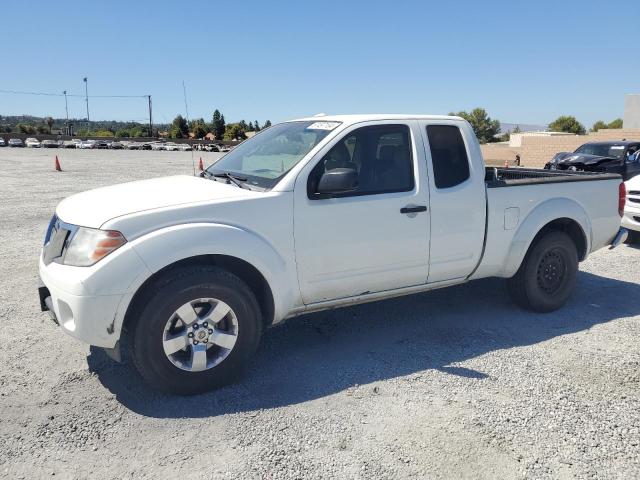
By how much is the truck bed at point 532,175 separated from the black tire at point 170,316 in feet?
8.14

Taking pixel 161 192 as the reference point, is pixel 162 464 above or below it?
below

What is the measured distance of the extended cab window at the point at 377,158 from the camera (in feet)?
13.7

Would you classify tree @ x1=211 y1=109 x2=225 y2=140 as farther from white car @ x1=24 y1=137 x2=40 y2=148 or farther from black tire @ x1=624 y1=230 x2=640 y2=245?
black tire @ x1=624 y1=230 x2=640 y2=245

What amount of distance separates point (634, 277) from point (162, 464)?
20.5 feet

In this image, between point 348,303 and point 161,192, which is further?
point 348,303

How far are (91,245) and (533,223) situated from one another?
12.6ft

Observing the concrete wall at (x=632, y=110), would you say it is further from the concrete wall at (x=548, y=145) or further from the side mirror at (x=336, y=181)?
the side mirror at (x=336, y=181)

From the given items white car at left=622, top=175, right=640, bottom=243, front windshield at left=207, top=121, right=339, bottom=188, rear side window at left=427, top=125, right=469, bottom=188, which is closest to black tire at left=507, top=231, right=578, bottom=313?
rear side window at left=427, top=125, right=469, bottom=188

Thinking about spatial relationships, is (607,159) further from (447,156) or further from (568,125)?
(568,125)

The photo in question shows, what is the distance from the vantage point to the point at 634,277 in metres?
6.82

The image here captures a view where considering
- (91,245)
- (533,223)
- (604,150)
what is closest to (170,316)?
(91,245)

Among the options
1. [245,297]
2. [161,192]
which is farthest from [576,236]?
[161,192]

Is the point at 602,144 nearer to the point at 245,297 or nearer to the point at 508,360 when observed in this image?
the point at 508,360

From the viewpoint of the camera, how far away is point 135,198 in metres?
3.76
